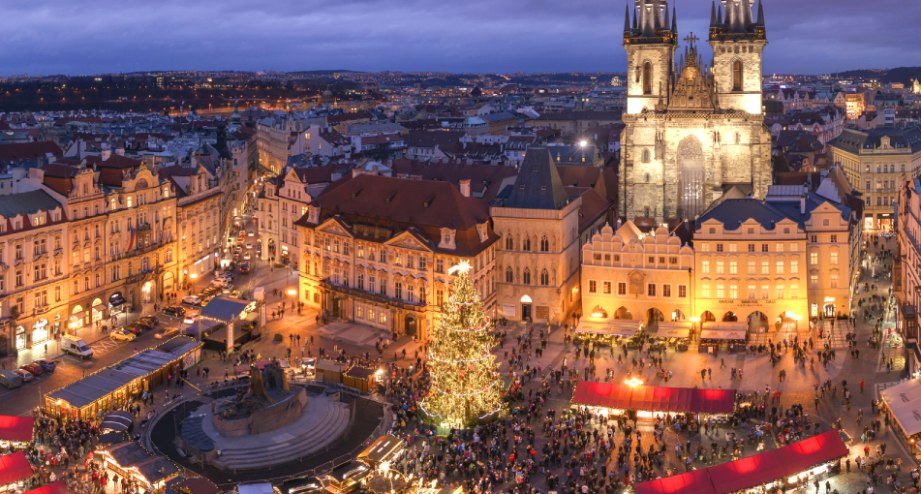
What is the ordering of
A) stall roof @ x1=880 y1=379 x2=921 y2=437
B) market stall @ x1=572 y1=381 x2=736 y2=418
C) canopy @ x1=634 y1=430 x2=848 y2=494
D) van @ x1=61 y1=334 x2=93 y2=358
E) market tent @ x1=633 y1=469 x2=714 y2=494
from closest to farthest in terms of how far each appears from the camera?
market tent @ x1=633 y1=469 x2=714 y2=494, canopy @ x1=634 y1=430 x2=848 y2=494, stall roof @ x1=880 y1=379 x2=921 y2=437, market stall @ x1=572 y1=381 x2=736 y2=418, van @ x1=61 y1=334 x2=93 y2=358

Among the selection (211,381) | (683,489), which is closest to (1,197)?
(211,381)

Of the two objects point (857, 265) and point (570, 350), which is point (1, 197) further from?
point (857, 265)

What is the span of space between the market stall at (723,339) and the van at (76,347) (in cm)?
4663

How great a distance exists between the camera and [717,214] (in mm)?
83875

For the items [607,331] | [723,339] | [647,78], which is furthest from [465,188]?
[647,78]

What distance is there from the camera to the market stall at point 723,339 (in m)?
77.9

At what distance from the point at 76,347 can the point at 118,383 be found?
13400 mm

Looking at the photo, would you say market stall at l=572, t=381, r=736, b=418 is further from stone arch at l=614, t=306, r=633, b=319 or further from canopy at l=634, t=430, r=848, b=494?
stone arch at l=614, t=306, r=633, b=319

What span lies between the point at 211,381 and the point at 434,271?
20351mm

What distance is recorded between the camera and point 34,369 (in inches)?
2857

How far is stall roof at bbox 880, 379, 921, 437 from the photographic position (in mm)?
56719

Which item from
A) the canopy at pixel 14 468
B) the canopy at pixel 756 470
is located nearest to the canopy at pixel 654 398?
the canopy at pixel 756 470

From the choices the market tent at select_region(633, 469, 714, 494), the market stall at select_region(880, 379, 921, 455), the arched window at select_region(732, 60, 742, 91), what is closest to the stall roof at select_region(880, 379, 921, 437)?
the market stall at select_region(880, 379, 921, 455)

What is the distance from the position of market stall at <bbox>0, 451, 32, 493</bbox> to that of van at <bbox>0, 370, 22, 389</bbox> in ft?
56.8
